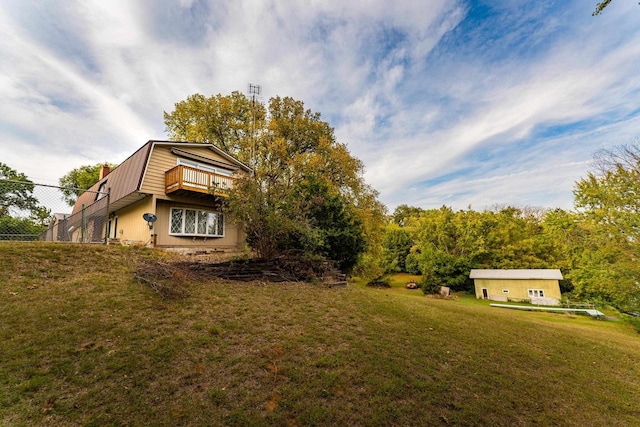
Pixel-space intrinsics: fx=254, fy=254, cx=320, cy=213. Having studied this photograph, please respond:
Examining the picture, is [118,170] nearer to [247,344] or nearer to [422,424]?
[247,344]

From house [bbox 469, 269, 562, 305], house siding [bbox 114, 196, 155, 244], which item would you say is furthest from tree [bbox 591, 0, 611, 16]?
house [bbox 469, 269, 562, 305]

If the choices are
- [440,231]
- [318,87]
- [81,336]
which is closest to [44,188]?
[81,336]

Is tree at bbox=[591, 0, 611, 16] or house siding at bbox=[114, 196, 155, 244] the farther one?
house siding at bbox=[114, 196, 155, 244]

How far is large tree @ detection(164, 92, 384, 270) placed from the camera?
29.9 feet

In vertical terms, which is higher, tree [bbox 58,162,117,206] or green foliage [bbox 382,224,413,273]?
tree [bbox 58,162,117,206]

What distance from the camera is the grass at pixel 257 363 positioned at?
2.81 m

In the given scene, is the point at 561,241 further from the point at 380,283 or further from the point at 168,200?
the point at 168,200

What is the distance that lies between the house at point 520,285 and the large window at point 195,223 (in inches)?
972

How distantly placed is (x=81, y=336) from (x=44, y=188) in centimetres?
714

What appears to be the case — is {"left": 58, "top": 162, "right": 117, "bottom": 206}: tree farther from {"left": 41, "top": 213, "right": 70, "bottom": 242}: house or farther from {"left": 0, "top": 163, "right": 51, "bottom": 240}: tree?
{"left": 0, "top": 163, "right": 51, "bottom": 240}: tree

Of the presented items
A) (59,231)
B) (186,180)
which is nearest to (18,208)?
(186,180)

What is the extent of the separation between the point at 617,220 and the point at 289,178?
19.2 meters

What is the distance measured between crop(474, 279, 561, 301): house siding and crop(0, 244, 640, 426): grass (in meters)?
20.4

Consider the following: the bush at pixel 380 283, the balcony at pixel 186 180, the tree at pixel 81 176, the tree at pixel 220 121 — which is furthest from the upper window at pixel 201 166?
the bush at pixel 380 283
